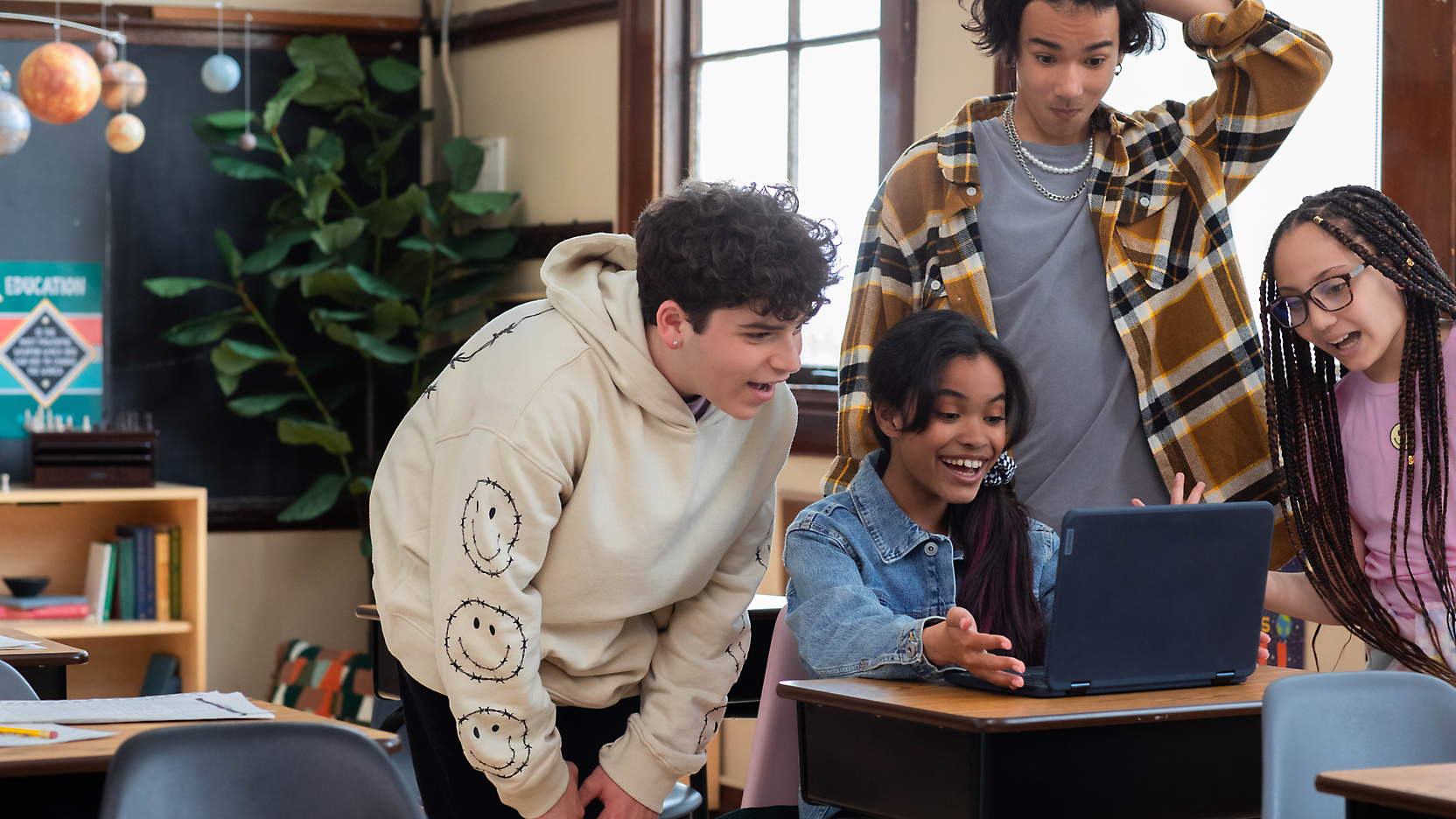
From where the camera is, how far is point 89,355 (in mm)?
5090

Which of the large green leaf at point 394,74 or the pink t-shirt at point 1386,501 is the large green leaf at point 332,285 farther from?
the pink t-shirt at point 1386,501

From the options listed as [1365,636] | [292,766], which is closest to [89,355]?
[292,766]

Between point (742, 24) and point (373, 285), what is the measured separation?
1456 millimetres

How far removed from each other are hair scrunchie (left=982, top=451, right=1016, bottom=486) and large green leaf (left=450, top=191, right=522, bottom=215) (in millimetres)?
3123

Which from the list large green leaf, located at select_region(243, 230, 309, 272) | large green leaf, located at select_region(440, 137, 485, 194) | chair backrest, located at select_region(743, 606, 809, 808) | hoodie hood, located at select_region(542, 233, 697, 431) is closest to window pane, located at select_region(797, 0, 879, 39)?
large green leaf, located at select_region(440, 137, 485, 194)

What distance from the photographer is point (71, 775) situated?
2.05 meters

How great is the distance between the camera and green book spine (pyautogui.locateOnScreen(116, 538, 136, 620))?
4.83 m

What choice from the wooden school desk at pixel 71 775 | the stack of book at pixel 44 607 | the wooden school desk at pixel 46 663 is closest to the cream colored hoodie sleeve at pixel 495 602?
the wooden school desk at pixel 71 775

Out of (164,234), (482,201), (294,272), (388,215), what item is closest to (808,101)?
(482,201)

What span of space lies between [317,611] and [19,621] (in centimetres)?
103

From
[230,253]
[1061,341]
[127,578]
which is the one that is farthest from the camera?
A: [230,253]

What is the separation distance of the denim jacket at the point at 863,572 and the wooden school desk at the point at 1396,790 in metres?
0.57

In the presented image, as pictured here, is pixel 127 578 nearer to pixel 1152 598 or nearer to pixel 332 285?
pixel 332 285

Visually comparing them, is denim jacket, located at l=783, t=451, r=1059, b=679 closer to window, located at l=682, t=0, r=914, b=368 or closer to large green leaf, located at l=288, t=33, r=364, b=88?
window, located at l=682, t=0, r=914, b=368
